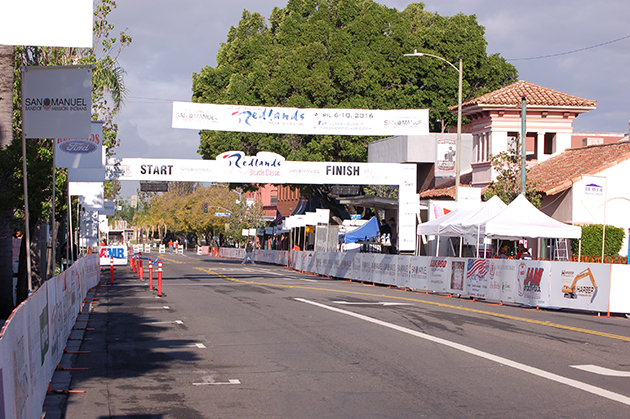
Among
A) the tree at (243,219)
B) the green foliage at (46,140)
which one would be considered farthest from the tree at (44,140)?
the tree at (243,219)

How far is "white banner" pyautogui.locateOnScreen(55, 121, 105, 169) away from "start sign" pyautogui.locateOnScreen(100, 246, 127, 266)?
871 inches

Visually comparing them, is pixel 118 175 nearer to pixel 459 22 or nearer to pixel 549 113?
pixel 549 113

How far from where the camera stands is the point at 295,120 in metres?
31.5

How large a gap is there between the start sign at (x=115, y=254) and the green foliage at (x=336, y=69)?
27.7ft

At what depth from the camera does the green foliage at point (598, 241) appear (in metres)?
28.3

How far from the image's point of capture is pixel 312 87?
44.0m

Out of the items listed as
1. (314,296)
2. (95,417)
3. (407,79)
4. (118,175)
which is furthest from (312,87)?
(95,417)

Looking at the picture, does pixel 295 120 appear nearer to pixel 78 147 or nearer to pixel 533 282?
pixel 78 147

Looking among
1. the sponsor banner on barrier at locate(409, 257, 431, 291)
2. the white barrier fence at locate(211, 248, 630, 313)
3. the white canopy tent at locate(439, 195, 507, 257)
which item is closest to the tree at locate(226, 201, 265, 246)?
the white barrier fence at locate(211, 248, 630, 313)

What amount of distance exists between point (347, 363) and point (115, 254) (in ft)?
115

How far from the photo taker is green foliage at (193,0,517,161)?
44188 mm

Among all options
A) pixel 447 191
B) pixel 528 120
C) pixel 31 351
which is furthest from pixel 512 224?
pixel 31 351

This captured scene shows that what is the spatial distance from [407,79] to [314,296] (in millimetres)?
29196

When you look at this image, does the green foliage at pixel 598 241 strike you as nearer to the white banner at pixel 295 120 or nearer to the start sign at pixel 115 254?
the white banner at pixel 295 120
